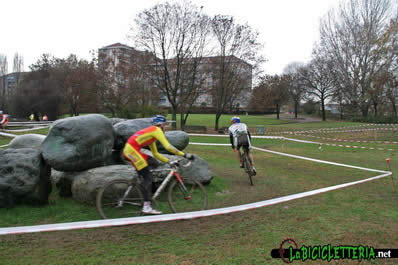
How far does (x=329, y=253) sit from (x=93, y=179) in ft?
16.2

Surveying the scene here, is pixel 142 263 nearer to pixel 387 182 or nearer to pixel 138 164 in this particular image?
pixel 138 164

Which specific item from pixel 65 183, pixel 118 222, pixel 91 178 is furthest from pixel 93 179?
Answer: pixel 118 222

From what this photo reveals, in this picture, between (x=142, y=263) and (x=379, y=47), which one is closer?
(x=142, y=263)

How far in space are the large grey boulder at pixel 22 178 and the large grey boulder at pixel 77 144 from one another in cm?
30

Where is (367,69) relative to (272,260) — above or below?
above

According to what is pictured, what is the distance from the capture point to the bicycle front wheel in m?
6.20

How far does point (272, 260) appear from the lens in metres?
4.05


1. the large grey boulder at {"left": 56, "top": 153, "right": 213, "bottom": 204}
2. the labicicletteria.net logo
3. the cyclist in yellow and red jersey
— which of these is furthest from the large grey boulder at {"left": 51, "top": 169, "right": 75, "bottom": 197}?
the labicicletteria.net logo

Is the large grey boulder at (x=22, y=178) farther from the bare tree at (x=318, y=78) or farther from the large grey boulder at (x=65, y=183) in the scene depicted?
the bare tree at (x=318, y=78)

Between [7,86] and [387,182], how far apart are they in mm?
83054

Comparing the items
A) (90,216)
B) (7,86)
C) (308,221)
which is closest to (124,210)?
(90,216)

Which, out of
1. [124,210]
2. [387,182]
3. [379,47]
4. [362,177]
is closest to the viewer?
[124,210]

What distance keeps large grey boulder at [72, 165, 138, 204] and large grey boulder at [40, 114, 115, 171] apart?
349mm

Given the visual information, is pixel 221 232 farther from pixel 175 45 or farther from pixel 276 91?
pixel 276 91
